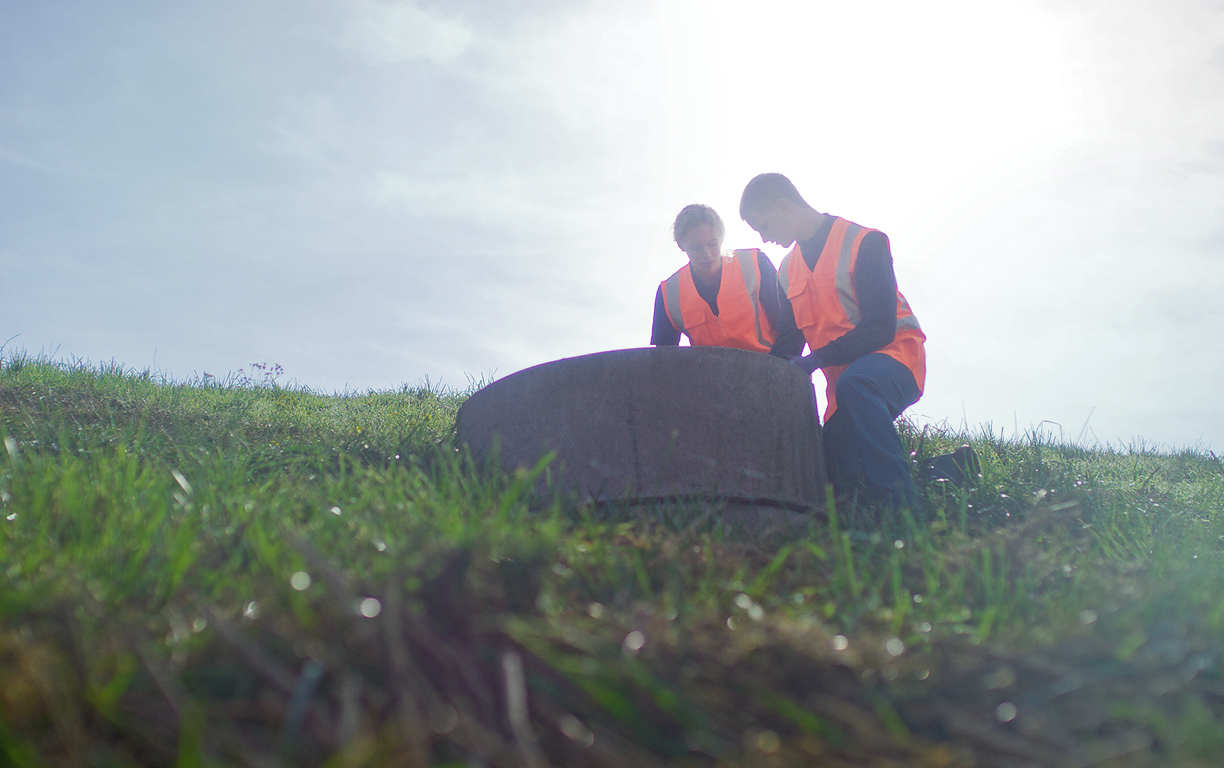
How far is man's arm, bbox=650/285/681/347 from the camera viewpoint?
5531mm

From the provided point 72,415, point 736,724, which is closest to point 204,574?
point 736,724

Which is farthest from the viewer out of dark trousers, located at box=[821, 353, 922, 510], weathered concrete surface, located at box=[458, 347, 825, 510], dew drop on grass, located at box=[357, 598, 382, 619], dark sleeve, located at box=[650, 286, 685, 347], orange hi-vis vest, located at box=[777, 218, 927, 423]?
dark sleeve, located at box=[650, 286, 685, 347]

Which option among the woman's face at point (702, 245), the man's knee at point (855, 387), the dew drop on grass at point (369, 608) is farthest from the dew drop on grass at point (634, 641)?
the woman's face at point (702, 245)

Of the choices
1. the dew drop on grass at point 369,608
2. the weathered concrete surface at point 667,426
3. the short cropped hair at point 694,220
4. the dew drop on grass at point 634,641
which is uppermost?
the short cropped hair at point 694,220

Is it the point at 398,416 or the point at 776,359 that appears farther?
the point at 398,416

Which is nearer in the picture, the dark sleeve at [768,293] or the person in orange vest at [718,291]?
the person in orange vest at [718,291]

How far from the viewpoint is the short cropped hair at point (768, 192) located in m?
4.88

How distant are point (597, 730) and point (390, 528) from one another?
3.16 ft

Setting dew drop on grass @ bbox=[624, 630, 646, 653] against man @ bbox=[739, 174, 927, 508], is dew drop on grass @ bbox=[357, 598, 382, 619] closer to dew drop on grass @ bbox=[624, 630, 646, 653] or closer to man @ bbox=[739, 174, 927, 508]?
dew drop on grass @ bbox=[624, 630, 646, 653]

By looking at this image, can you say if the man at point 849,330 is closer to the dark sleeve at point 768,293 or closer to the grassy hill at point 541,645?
the dark sleeve at point 768,293

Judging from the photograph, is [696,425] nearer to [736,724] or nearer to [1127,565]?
[1127,565]

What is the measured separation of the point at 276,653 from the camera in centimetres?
135

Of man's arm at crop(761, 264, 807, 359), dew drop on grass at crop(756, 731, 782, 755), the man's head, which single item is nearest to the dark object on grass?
man's arm at crop(761, 264, 807, 359)

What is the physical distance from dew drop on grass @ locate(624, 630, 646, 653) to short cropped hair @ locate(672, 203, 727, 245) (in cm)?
402
